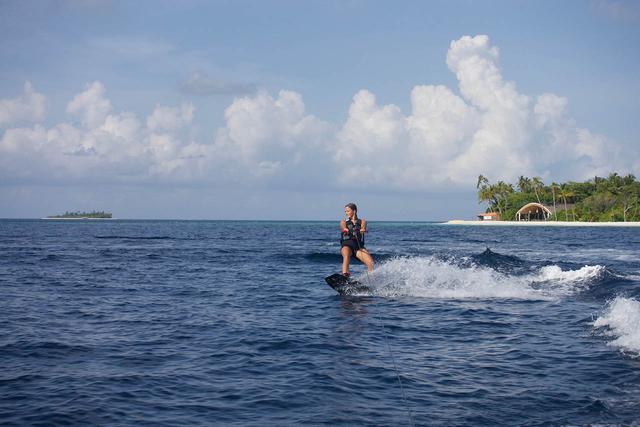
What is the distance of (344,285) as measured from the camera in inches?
724

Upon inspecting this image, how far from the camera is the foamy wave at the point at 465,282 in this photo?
61.1 ft

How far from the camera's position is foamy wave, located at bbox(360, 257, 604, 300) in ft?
61.1

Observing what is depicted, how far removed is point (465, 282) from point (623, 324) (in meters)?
8.29

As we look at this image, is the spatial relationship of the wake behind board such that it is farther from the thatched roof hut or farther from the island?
the thatched roof hut

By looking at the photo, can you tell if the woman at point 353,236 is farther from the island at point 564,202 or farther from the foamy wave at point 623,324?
the island at point 564,202

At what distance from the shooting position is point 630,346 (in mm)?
10539

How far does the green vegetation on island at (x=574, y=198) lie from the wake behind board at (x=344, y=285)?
126m

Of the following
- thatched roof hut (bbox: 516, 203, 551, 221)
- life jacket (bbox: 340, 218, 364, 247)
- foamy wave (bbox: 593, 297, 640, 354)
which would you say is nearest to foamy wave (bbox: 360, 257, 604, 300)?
life jacket (bbox: 340, 218, 364, 247)

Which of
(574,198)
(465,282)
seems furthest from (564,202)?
(465,282)

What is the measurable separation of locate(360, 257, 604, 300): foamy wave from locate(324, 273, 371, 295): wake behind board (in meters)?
0.58

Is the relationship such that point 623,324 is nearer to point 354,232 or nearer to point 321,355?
point 321,355

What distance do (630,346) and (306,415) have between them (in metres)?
6.75

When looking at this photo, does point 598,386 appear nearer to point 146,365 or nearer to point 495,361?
point 495,361

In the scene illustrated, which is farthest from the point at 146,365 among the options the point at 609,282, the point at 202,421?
the point at 609,282
